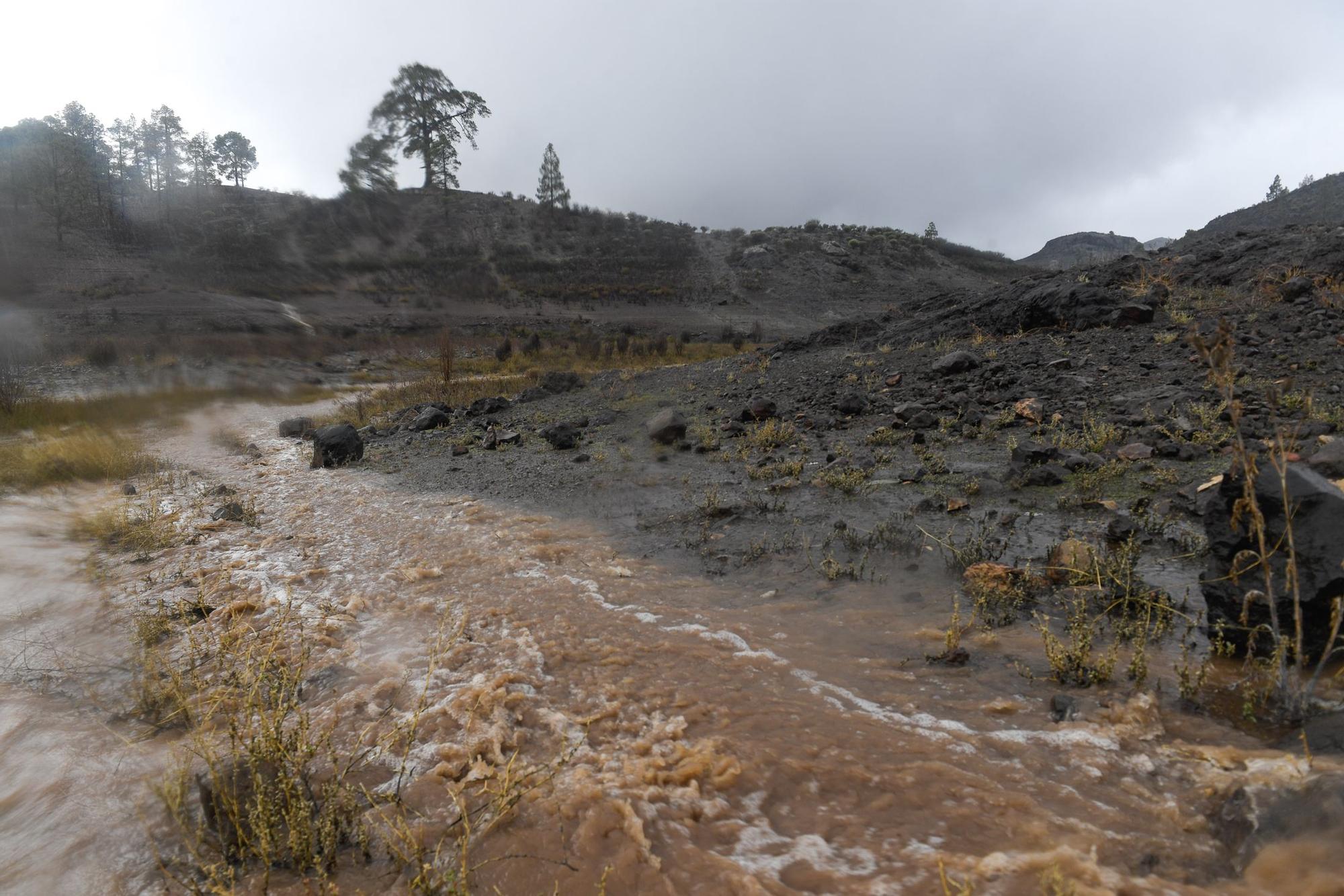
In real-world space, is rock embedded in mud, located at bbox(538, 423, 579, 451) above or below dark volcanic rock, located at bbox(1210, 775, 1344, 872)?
above

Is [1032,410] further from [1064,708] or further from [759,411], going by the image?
[1064,708]

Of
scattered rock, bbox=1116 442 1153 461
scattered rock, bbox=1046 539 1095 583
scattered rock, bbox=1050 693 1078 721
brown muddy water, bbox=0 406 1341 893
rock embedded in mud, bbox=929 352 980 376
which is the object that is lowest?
brown muddy water, bbox=0 406 1341 893

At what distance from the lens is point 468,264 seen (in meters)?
38.1

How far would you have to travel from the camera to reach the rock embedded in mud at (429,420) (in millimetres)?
11117

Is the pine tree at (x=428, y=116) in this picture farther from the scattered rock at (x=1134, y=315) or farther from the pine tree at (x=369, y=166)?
the scattered rock at (x=1134, y=315)

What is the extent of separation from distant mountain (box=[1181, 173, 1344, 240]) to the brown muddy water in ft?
81.3

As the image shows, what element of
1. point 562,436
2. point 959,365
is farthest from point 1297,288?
point 562,436

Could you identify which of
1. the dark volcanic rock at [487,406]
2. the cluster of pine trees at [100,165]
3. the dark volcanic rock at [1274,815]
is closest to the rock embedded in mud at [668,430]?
the dark volcanic rock at [487,406]

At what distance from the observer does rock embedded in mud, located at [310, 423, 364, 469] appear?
29.7ft

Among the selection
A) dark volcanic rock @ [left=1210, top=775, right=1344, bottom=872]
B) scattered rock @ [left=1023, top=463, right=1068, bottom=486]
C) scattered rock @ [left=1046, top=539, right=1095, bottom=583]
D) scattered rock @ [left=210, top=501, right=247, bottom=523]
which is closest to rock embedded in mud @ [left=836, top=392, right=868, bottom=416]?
scattered rock @ [left=1023, top=463, right=1068, bottom=486]

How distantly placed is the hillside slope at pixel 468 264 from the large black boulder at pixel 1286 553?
2212 centimetres

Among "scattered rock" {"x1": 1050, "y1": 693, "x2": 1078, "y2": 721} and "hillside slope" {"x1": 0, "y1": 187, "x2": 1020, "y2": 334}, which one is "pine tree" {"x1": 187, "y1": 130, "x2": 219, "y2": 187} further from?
"scattered rock" {"x1": 1050, "y1": 693, "x2": 1078, "y2": 721}

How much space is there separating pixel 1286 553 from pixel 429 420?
11488 mm

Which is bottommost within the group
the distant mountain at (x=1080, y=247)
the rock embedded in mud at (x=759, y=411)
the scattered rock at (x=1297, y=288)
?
the rock embedded in mud at (x=759, y=411)
